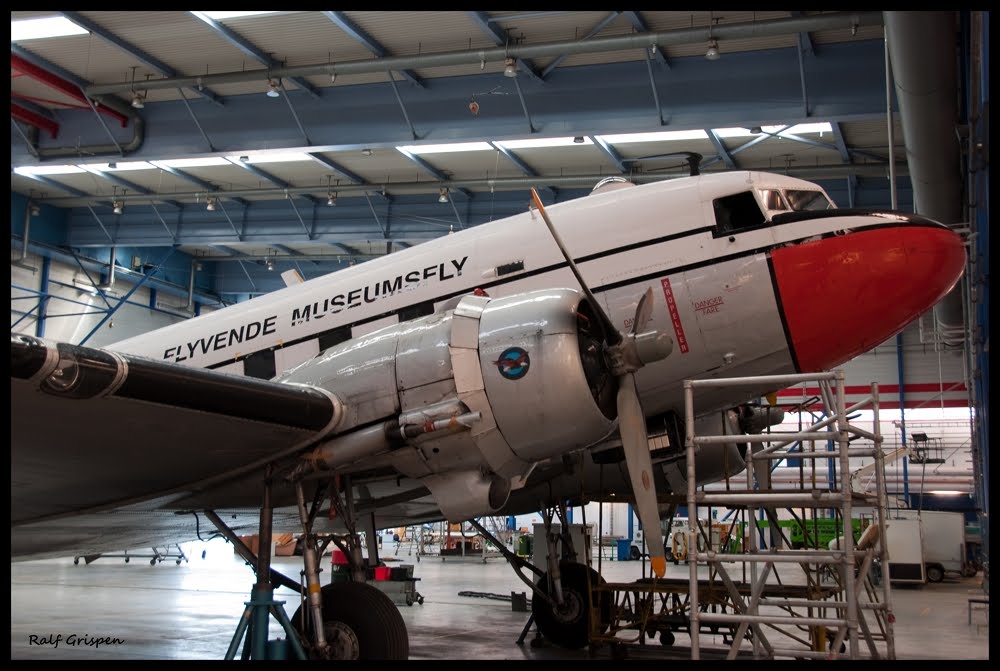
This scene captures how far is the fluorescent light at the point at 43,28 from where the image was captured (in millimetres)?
14430

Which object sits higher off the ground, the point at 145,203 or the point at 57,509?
the point at 145,203

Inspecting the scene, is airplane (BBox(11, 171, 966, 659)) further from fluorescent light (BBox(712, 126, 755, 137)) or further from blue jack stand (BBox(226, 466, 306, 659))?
fluorescent light (BBox(712, 126, 755, 137))

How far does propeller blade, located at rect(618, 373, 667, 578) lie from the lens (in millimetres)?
6391

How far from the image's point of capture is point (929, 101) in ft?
37.1

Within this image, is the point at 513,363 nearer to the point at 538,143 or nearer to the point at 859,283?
the point at 859,283

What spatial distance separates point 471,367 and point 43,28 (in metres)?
12.5

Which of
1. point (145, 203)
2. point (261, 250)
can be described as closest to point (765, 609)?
point (145, 203)

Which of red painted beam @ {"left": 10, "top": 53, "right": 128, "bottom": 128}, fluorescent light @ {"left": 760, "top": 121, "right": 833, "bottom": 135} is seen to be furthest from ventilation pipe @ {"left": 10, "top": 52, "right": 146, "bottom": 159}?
fluorescent light @ {"left": 760, "top": 121, "right": 833, "bottom": 135}

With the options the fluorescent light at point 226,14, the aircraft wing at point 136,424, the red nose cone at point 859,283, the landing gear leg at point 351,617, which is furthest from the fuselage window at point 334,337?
the fluorescent light at point 226,14

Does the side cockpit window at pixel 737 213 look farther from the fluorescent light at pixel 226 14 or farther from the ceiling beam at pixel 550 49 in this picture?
the fluorescent light at pixel 226 14

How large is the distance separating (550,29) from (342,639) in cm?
1045

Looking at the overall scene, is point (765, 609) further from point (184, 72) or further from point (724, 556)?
point (184, 72)

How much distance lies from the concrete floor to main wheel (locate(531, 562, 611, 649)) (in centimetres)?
19

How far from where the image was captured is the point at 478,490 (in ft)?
21.0
